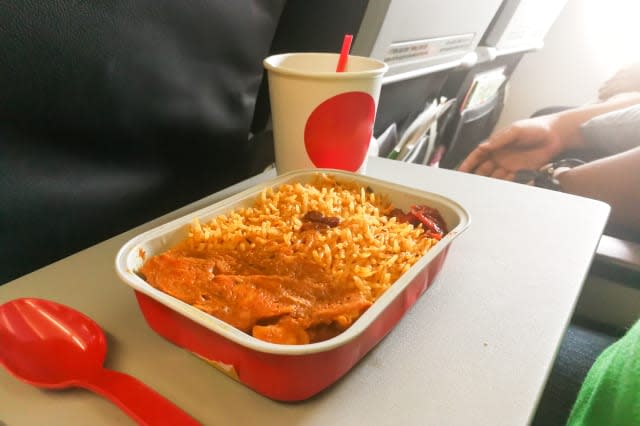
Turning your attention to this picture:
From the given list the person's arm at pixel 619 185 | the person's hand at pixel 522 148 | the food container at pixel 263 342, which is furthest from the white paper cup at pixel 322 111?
the person's hand at pixel 522 148

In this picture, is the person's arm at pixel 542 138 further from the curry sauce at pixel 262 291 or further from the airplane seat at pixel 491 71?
the curry sauce at pixel 262 291

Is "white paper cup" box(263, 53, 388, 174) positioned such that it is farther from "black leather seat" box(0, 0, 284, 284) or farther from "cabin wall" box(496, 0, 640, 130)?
"cabin wall" box(496, 0, 640, 130)

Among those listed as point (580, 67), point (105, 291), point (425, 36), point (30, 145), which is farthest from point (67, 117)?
point (580, 67)

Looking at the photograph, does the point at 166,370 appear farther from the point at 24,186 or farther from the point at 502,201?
the point at 502,201

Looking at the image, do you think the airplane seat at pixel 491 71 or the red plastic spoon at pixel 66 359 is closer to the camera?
the red plastic spoon at pixel 66 359

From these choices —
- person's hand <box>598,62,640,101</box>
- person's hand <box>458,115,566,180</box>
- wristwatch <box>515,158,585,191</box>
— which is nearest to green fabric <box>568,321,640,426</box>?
wristwatch <box>515,158,585,191</box>

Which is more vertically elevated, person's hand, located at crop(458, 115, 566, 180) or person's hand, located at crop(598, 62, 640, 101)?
person's hand, located at crop(598, 62, 640, 101)
